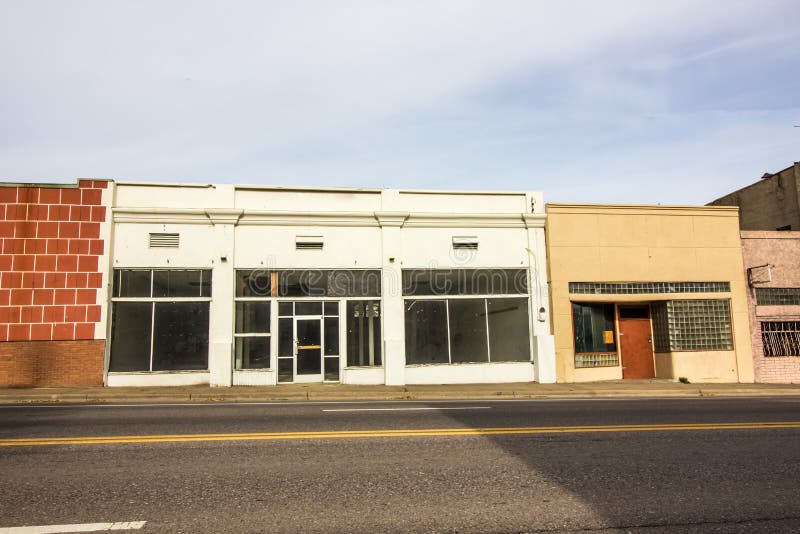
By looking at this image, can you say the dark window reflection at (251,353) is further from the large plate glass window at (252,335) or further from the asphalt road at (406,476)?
the asphalt road at (406,476)

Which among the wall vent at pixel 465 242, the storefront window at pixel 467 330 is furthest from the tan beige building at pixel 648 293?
the wall vent at pixel 465 242

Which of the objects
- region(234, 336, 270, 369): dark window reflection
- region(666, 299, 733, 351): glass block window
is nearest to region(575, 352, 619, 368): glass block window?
region(666, 299, 733, 351): glass block window

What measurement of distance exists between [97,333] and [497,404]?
1225 centimetres

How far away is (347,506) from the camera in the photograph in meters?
5.04

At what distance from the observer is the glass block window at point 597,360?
773 inches

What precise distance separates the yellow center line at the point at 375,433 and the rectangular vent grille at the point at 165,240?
10821 mm

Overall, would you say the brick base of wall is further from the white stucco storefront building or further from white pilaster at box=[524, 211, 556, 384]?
white pilaster at box=[524, 211, 556, 384]

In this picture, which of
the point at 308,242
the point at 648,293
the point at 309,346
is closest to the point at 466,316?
the point at 309,346

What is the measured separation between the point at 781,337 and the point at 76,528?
23617 millimetres

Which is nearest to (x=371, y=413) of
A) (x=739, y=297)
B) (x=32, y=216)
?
(x=32, y=216)

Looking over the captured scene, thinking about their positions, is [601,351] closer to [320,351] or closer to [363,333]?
[363,333]

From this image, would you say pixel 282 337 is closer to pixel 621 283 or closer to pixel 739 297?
pixel 621 283

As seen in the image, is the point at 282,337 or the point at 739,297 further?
the point at 739,297

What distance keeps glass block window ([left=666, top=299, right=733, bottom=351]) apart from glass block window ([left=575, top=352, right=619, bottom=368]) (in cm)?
201
